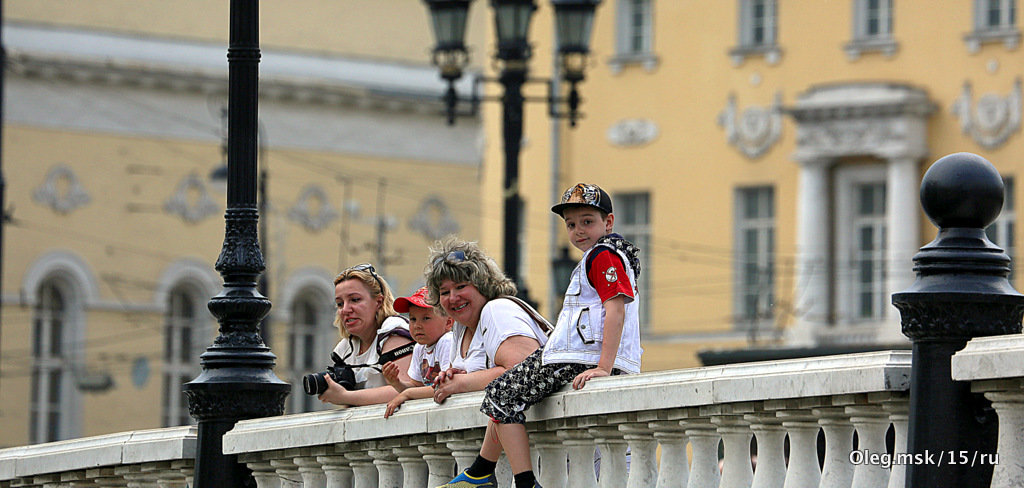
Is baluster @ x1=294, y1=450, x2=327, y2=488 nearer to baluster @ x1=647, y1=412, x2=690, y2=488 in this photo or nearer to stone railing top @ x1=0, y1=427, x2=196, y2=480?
stone railing top @ x1=0, y1=427, x2=196, y2=480

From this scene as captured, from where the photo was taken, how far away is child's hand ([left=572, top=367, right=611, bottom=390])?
9008 mm

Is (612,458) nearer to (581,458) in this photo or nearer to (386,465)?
(581,458)

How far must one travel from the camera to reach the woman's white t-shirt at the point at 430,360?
34.6 ft

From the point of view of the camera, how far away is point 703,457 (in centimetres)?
859

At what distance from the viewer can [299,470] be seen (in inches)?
422

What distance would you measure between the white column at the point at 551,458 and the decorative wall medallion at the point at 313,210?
44.0m

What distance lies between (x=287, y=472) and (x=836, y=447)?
11.5 ft

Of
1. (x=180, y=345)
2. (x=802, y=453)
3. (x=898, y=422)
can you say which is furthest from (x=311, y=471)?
(x=180, y=345)

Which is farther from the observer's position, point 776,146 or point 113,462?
point 776,146

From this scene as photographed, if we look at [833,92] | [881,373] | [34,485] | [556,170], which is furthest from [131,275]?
[881,373]

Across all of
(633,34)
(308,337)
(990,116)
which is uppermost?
(633,34)

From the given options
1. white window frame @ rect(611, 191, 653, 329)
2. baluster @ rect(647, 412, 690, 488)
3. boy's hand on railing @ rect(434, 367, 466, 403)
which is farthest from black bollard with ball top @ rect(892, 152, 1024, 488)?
white window frame @ rect(611, 191, 653, 329)

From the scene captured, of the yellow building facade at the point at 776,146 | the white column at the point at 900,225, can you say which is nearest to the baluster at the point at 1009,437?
the yellow building facade at the point at 776,146

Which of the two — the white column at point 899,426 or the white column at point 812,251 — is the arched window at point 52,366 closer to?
the white column at point 812,251
